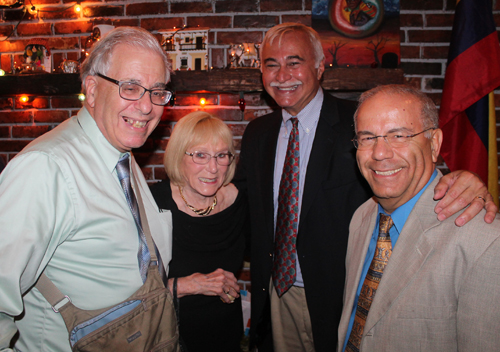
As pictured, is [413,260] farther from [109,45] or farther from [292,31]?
[292,31]

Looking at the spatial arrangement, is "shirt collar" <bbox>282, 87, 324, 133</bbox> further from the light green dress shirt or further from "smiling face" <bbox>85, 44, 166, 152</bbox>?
the light green dress shirt

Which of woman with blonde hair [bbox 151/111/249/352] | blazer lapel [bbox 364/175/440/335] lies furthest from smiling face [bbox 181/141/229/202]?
blazer lapel [bbox 364/175/440/335]

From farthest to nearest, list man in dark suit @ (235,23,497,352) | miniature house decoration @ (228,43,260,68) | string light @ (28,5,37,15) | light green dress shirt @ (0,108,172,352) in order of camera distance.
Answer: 1. string light @ (28,5,37,15)
2. miniature house decoration @ (228,43,260,68)
3. man in dark suit @ (235,23,497,352)
4. light green dress shirt @ (0,108,172,352)

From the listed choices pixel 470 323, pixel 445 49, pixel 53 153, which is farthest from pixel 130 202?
pixel 445 49

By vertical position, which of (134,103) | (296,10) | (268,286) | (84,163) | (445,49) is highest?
(296,10)

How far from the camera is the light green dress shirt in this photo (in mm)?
939

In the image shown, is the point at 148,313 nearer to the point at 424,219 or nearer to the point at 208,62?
the point at 424,219

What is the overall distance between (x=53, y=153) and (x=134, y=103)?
1.11 feet

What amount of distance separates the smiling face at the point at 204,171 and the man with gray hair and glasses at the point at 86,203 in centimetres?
53

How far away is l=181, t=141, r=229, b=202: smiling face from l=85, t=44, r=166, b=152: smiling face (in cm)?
62

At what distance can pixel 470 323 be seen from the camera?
99 cm

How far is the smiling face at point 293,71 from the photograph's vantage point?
80.7 inches

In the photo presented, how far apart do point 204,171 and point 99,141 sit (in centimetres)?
73

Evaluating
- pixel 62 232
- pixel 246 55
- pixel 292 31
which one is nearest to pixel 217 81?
pixel 246 55
